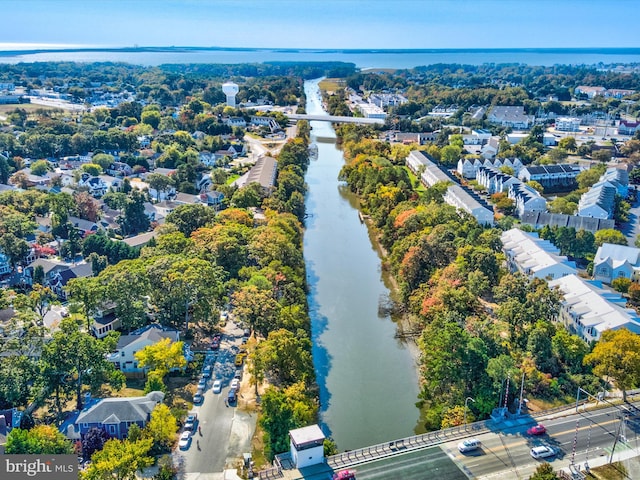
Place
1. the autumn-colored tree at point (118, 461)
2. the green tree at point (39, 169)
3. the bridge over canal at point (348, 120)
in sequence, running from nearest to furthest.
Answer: the autumn-colored tree at point (118, 461) < the green tree at point (39, 169) < the bridge over canal at point (348, 120)

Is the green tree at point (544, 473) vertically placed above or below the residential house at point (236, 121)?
below

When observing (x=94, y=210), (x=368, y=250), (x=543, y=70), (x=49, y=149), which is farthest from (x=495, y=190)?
(x=543, y=70)

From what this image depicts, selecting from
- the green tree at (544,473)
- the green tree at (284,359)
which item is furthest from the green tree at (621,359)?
the green tree at (284,359)

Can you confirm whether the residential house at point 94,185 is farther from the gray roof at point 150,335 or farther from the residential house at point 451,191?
the residential house at point 451,191

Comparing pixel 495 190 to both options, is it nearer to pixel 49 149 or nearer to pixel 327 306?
pixel 327 306

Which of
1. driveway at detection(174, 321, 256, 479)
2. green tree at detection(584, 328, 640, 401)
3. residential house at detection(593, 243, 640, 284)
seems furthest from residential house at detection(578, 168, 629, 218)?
driveway at detection(174, 321, 256, 479)

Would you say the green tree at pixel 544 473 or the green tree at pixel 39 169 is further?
the green tree at pixel 39 169
